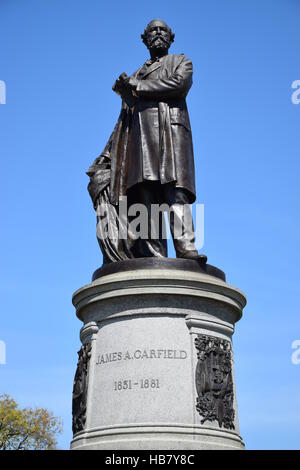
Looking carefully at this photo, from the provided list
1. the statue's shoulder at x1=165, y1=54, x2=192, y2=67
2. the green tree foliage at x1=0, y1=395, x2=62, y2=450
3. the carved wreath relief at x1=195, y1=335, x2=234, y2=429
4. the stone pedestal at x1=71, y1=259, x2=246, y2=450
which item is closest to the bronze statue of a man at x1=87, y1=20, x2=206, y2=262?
the statue's shoulder at x1=165, y1=54, x2=192, y2=67

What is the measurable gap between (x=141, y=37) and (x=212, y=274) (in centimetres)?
509

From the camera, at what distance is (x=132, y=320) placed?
1001cm

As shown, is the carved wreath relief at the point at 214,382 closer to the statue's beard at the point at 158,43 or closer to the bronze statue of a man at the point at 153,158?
the bronze statue of a man at the point at 153,158

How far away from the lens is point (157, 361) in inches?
379

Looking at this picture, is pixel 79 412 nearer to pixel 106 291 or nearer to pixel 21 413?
pixel 106 291

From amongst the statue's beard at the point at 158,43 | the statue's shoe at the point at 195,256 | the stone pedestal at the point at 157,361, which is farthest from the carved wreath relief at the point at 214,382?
the statue's beard at the point at 158,43

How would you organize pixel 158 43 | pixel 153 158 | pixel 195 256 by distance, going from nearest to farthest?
pixel 195 256 → pixel 153 158 → pixel 158 43

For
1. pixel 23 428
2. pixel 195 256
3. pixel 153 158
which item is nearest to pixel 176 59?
pixel 153 158

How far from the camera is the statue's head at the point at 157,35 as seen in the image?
1252 centimetres

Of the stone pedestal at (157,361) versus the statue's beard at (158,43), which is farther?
the statue's beard at (158,43)

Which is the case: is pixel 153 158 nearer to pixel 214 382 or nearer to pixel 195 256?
pixel 195 256

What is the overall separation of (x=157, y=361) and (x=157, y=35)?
6.25m

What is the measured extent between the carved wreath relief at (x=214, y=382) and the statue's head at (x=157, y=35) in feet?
18.6
